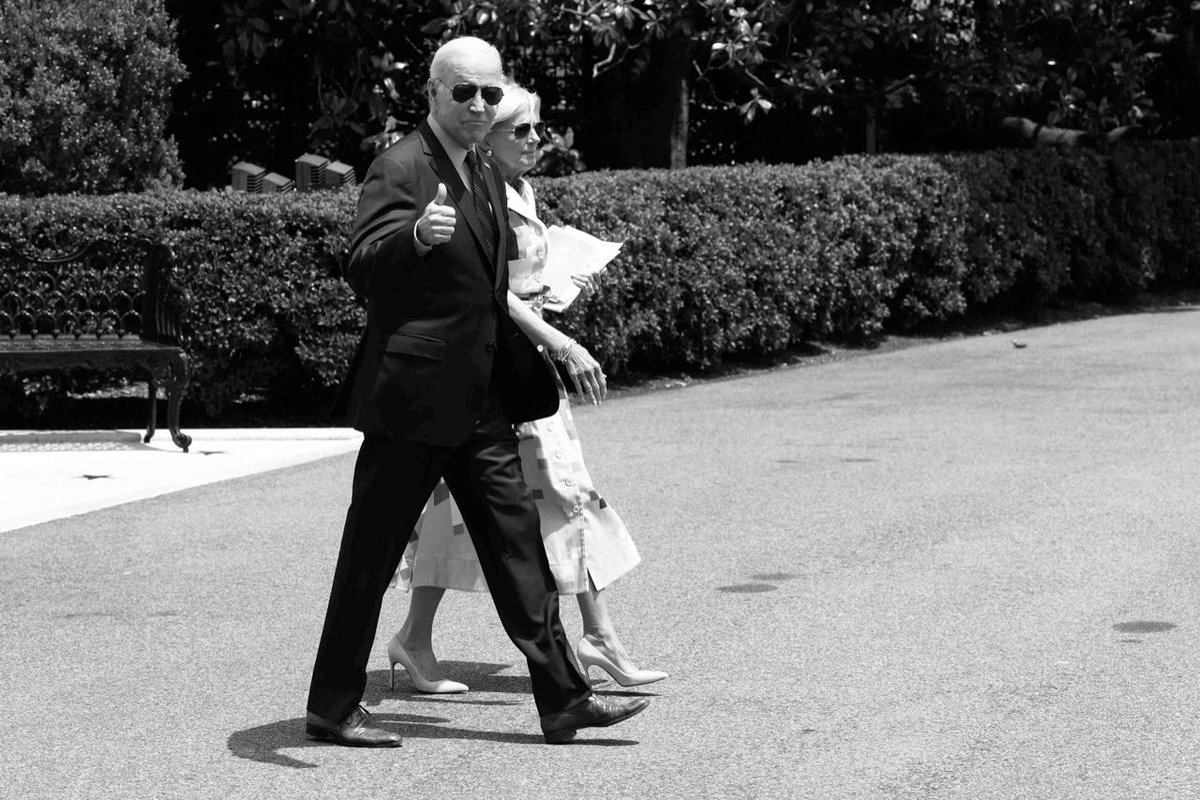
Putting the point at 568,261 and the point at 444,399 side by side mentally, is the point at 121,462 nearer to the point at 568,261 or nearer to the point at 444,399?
the point at 568,261

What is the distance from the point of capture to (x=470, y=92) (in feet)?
15.7

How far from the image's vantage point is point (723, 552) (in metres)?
7.46

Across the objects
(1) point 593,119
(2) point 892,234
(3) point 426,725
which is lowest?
(3) point 426,725

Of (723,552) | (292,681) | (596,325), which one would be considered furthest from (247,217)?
(292,681)

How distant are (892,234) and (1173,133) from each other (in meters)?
8.23

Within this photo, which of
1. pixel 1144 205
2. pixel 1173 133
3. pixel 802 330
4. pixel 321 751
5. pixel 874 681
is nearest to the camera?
pixel 321 751

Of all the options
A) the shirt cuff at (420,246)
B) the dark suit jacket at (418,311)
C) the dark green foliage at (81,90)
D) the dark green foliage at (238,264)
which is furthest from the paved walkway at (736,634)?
the dark green foliage at (81,90)

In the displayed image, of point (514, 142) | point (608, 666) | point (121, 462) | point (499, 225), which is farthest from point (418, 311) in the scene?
point (121, 462)

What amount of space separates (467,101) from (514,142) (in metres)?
0.56

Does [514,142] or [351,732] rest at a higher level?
[514,142]

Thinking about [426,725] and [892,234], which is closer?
[426,725]

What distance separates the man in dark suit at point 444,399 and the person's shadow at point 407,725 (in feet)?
0.37

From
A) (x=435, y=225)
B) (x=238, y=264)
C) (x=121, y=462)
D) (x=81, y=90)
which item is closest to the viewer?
(x=435, y=225)

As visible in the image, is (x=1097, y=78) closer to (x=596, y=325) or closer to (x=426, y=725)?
(x=596, y=325)
